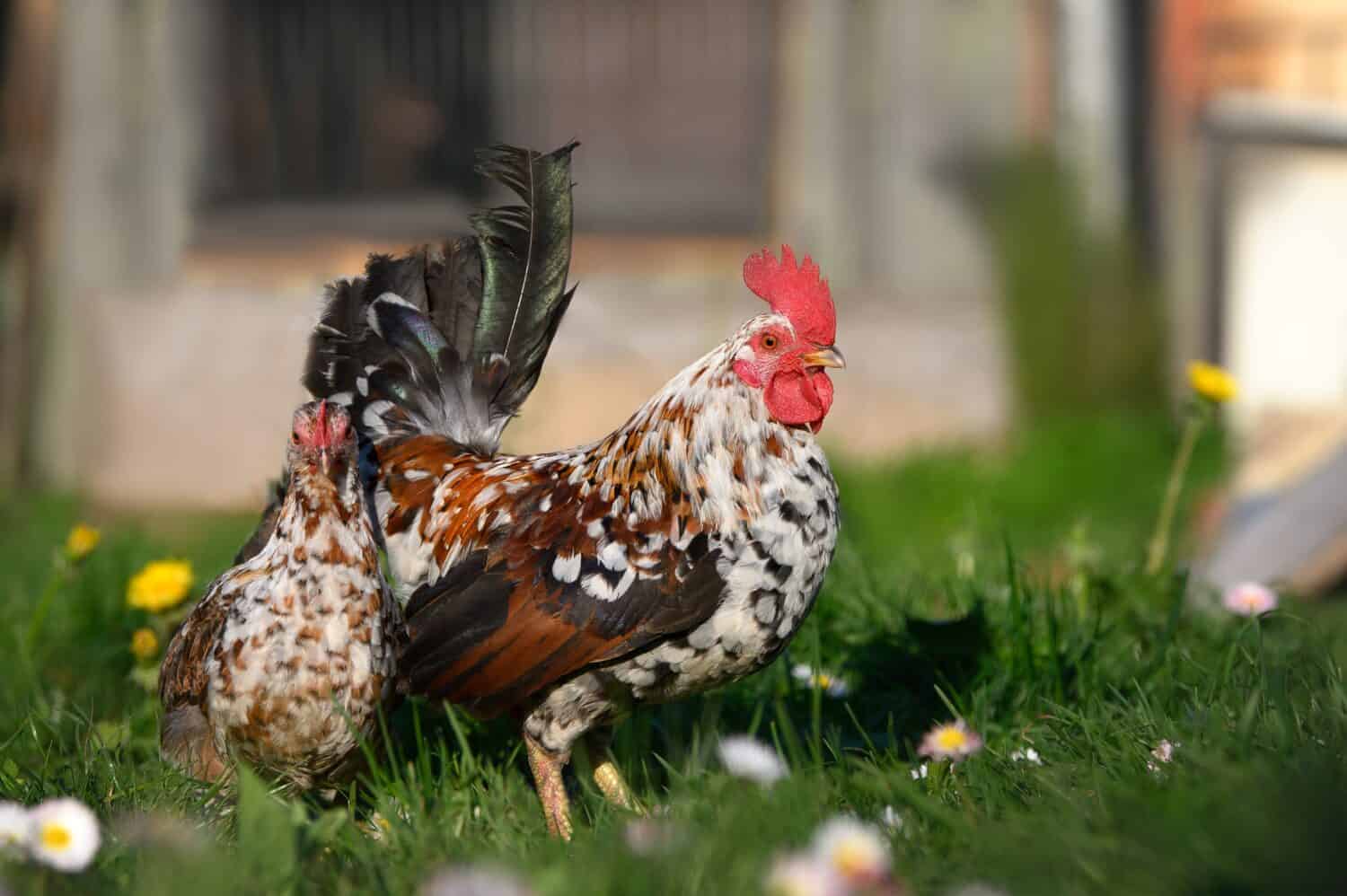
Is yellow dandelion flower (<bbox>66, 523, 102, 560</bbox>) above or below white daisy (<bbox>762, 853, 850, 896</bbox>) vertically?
below

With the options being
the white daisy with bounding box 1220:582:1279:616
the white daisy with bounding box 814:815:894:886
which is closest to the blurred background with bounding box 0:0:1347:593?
the white daisy with bounding box 1220:582:1279:616

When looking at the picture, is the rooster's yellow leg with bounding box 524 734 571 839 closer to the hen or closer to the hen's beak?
the hen

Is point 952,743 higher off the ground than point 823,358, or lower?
lower

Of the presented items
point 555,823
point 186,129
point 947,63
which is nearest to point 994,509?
point 947,63

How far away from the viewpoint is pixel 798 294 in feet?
10.1

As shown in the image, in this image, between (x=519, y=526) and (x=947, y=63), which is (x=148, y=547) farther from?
(x=947, y=63)

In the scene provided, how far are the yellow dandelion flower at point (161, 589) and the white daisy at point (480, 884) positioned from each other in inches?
71.3

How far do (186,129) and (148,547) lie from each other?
3.75m

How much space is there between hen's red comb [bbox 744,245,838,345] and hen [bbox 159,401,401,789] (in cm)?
93

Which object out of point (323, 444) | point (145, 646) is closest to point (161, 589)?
point (145, 646)

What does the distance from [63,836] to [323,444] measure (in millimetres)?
909

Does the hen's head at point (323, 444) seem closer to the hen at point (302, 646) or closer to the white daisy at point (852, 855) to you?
the hen at point (302, 646)

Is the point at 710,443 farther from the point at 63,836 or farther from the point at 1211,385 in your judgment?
the point at 1211,385

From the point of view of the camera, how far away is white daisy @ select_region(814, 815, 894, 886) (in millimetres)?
1994
